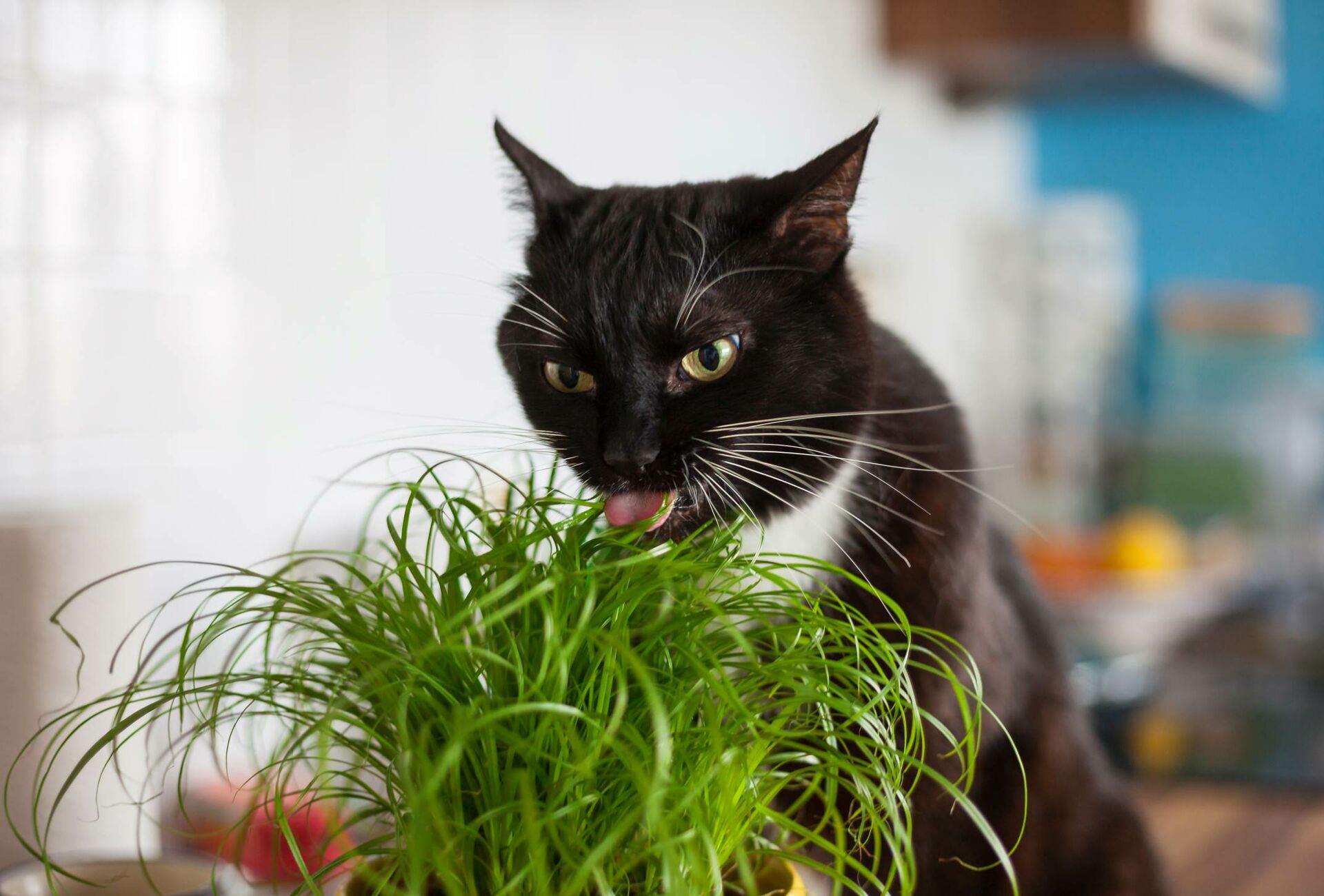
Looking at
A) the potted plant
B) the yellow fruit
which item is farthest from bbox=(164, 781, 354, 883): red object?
the yellow fruit

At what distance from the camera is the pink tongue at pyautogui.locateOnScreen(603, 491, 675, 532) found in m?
0.65

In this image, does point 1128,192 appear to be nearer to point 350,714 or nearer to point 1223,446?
point 1223,446

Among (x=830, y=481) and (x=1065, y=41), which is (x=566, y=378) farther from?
(x=1065, y=41)

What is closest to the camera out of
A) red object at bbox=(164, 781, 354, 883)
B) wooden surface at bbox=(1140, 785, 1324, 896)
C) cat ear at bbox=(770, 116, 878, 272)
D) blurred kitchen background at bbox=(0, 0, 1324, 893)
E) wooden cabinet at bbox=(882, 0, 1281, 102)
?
cat ear at bbox=(770, 116, 878, 272)

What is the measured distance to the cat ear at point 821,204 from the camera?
641 millimetres

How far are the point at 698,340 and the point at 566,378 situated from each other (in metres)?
0.09

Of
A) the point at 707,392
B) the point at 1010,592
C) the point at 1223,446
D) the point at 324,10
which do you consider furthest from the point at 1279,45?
the point at 707,392

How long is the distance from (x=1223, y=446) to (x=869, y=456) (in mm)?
2983

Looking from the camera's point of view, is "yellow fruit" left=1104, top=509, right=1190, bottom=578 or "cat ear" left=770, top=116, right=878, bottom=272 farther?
"yellow fruit" left=1104, top=509, right=1190, bottom=578

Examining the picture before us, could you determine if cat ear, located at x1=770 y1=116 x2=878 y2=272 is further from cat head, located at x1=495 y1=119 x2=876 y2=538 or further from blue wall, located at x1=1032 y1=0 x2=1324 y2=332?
blue wall, located at x1=1032 y1=0 x2=1324 y2=332

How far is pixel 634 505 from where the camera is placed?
25.8 inches

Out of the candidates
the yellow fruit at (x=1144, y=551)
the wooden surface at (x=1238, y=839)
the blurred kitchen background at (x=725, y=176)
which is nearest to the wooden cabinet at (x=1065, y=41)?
the blurred kitchen background at (x=725, y=176)

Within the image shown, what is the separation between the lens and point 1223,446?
133 inches

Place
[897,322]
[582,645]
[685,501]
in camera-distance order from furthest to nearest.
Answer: [897,322], [685,501], [582,645]
